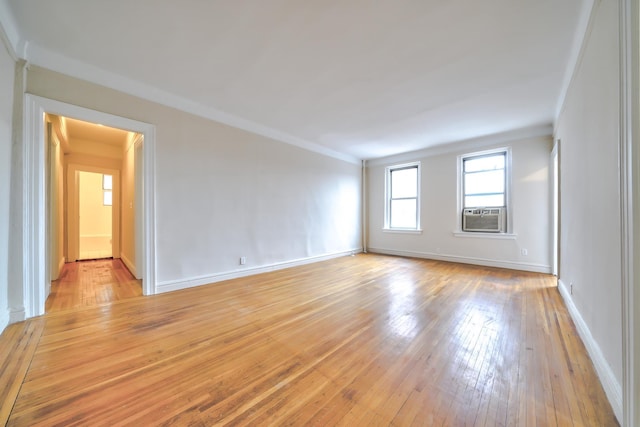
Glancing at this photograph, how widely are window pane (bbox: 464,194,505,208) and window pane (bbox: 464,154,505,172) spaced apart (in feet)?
1.97

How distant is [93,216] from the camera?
22.7 feet

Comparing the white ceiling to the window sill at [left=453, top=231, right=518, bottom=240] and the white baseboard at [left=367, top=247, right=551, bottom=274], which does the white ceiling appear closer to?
the window sill at [left=453, top=231, right=518, bottom=240]

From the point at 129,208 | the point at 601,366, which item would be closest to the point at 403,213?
the point at 601,366

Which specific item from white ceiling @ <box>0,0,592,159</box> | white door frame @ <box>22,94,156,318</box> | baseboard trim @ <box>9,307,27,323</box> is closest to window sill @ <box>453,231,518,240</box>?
white ceiling @ <box>0,0,592,159</box>

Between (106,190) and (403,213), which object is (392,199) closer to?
(403,213)

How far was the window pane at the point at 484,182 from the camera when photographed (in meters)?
4.95

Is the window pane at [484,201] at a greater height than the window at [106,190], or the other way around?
the window at [106,190]

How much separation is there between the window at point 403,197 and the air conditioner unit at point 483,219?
1.08 metres

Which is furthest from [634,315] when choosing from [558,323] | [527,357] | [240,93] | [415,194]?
[415,194]

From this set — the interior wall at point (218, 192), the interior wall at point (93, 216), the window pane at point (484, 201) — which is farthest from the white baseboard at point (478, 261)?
the interior wall at point (93, 216)

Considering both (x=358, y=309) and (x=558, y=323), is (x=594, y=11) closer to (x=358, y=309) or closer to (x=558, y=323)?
(x=558, y=323)

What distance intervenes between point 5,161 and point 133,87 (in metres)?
1.47

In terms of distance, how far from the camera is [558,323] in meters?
2.37

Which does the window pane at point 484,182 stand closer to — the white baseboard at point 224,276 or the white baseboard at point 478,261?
the white baseboard at point 478,261
